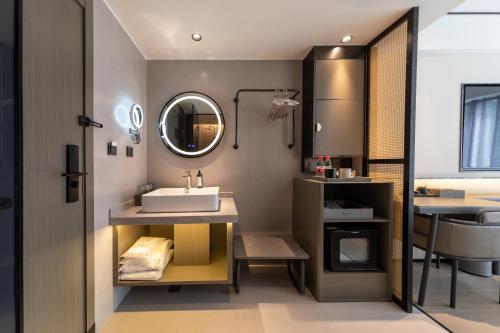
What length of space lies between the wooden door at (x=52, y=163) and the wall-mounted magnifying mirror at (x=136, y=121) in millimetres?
702

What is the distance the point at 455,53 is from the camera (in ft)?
9.09

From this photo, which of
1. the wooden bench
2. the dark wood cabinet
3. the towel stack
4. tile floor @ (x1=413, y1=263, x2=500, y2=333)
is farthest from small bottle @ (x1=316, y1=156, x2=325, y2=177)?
the towel stack

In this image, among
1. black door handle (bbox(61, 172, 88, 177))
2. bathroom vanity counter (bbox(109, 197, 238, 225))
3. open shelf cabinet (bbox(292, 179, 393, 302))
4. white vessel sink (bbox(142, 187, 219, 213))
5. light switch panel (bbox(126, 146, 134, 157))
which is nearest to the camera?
black door handle (bbox(61, 172, 88, 177))

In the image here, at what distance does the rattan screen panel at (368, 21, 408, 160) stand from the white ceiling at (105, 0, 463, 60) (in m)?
0.17

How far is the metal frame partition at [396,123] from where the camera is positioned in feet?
5.99

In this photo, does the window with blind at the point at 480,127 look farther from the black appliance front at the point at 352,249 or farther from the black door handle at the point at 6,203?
the black door handle at the point at 6,203

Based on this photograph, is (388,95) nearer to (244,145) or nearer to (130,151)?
(244,145)

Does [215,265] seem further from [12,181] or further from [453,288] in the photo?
[453,288]

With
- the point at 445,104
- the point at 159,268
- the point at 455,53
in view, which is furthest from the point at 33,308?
the point at 455,53

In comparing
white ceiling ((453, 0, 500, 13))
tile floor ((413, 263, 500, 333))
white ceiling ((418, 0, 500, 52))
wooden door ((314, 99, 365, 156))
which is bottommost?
tile floor ((413, 263, 500, 333))

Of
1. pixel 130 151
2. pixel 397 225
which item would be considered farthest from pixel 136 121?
pixel 397 225

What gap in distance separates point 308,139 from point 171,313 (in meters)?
2.05

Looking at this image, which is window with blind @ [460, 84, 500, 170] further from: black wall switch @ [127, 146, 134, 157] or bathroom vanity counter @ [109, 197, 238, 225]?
black wall switch @ [127, 146, 134, 157]

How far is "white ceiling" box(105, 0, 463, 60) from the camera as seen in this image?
1.75 metres
